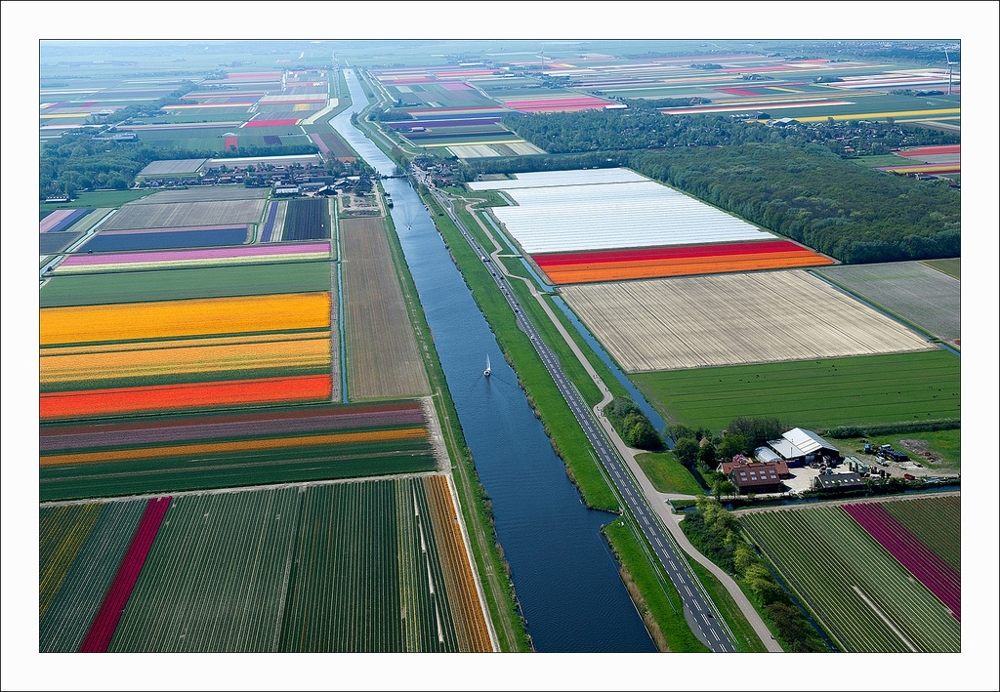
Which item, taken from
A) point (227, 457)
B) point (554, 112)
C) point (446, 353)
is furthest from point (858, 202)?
point (554, 112)

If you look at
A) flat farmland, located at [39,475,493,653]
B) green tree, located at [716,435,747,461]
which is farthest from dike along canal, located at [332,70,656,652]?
green tree, located at [716,435,747,461]

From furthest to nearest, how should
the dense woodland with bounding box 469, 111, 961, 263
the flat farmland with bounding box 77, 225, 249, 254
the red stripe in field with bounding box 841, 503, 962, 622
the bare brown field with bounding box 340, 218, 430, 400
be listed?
the flat farmland with bounding box 77, 225, 249, 254
the dense woodland with bounding box 469, 111, 961, 263
the bare brown field with bounding box 340, 218, 430, 400
the red stripe in field with bounding box 841, 503, 962, 622

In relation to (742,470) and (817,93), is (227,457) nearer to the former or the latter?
(742,470)

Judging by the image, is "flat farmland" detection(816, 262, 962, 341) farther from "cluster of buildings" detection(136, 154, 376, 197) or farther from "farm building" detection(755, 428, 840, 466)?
"cluster of buildings" detection(136, 154, 376, 197)

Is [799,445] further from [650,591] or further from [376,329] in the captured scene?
[376,329]

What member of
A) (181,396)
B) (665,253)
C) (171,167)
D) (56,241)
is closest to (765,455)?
(181,396)

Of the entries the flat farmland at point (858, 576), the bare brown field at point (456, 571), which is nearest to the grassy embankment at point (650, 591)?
the flat farmland at point (858, 576)
